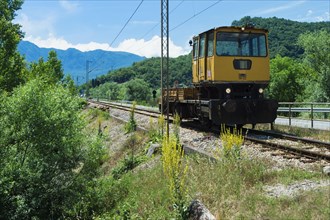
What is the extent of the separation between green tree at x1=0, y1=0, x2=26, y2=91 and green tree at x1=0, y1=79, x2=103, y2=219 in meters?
15.3

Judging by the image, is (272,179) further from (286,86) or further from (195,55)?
(286,86)

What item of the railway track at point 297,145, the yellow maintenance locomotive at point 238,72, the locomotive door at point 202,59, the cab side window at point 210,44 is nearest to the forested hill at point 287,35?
the locomotive door at point 202,59

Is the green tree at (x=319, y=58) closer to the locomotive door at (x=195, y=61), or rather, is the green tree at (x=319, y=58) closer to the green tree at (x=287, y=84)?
the green tree at (x=287, y=84)

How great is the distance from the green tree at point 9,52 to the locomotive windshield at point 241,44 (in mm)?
16820

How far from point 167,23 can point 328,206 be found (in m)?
8.49

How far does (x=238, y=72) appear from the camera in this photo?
12.9 metres

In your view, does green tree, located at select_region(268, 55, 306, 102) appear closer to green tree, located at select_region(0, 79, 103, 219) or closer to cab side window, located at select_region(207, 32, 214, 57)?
cab side window, located at select_region(207, 32, 214, 57)

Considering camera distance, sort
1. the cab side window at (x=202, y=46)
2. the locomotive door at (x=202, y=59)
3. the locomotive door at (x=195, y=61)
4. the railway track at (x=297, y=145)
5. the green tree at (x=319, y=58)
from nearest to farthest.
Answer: the railway track at (x=297, y=145) < the locomotive door at (x=202, y=59) < the cab side window at (x=202, y=46) < the locomotive door at (x=195, y=61) < the green tree at (x=319, y=58)

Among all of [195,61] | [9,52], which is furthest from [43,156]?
[9,52]

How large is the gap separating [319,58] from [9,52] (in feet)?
113

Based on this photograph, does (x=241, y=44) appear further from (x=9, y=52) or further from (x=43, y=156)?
(x=9, y=52)

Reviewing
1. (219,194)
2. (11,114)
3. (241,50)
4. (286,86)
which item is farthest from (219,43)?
(286,86)

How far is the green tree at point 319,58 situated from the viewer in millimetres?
40438

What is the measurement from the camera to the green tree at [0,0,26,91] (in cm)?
2469
